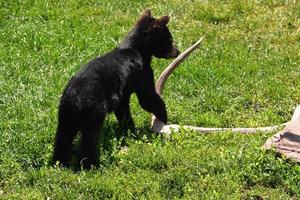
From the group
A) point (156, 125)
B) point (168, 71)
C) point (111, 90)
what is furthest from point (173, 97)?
point (111, 90)

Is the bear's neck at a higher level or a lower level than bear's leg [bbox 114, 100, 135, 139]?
higher

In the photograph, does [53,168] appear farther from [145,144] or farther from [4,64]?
[4,64]

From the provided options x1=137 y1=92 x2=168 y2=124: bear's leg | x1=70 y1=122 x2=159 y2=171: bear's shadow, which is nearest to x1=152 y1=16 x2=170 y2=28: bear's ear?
x1=137 y1=92 x2=168 y2=124: bear's leg

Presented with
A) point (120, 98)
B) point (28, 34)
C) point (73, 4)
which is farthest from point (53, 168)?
point (73, 4)

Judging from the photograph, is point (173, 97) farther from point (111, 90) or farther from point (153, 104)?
point (111, 90)

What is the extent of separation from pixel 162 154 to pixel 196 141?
53 centimetres

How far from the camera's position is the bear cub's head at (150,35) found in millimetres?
7637

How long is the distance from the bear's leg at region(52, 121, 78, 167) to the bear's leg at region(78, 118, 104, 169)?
144 mm

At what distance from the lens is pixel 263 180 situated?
245 inches

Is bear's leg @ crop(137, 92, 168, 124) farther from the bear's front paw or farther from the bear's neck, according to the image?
the bear's neck

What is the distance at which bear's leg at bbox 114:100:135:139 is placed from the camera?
742 centimetres

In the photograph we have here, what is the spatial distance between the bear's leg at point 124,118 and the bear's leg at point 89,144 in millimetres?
893

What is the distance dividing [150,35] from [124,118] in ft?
3.41

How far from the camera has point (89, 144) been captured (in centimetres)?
648
